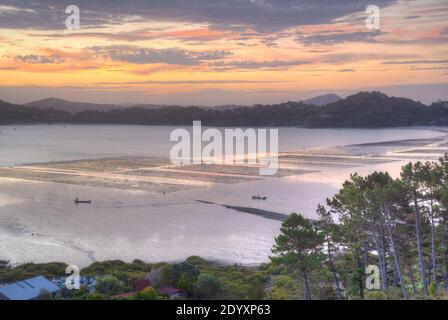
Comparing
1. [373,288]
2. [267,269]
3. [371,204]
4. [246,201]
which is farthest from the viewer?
[246,201]

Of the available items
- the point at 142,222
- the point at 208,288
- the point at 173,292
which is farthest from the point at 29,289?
the point at 142,222

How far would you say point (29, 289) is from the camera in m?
10.0

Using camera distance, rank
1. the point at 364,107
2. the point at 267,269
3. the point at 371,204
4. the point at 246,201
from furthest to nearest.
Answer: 1. the point at 364,107
2. the point at 246,201
3. the point at 267,269
4. the point at 371,204

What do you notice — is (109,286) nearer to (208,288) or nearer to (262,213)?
(208,288)

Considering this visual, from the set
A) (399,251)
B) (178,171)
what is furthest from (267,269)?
(178,171)

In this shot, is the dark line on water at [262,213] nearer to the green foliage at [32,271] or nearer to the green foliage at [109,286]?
the green foliage at [32,271]

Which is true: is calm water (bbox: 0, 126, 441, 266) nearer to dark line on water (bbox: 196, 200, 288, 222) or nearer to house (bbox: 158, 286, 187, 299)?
dark line on water (bbox: 196, 200, 288, 222)

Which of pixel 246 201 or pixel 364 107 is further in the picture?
pixel 364 107

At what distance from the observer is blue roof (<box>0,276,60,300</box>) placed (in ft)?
32.3

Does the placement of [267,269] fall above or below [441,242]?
below

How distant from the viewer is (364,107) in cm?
8900
